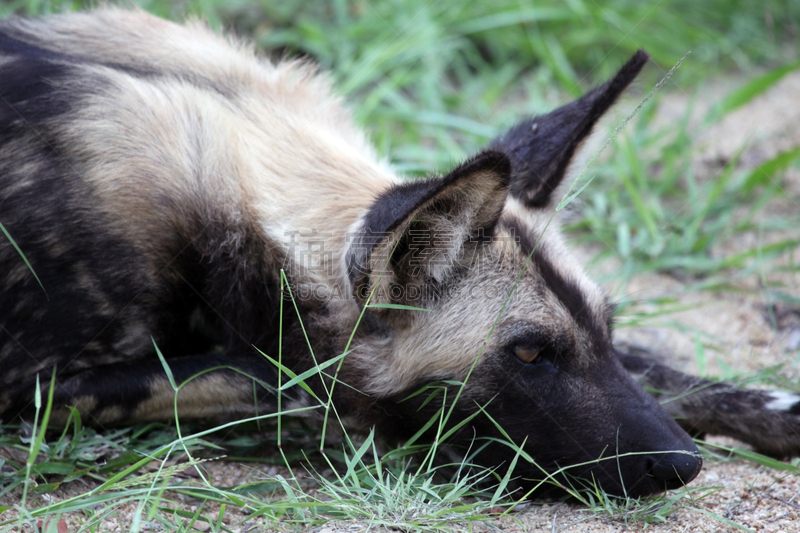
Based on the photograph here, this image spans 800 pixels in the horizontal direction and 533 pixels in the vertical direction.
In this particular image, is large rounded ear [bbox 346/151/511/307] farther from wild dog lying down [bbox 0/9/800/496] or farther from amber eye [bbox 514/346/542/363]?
amber eye [bbox 514/346/542/363]

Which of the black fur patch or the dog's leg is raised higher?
the black fur patch

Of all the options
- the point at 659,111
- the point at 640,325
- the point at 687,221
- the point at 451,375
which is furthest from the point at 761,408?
the point at 659,111

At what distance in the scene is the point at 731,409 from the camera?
3000 mm

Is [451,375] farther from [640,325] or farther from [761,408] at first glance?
[640,325]

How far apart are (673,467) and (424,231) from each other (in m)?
1.06

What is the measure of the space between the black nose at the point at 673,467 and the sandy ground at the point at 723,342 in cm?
13

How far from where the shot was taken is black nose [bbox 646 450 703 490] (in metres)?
2.34

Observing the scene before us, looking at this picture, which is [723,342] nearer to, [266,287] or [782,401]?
[782,401]

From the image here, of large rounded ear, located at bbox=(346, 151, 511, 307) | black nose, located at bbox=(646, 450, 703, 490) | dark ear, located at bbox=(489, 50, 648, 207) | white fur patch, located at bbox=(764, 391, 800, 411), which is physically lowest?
black nose, located at bbox=(646, 450, 703, 490)

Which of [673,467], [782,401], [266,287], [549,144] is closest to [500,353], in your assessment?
[673,467]

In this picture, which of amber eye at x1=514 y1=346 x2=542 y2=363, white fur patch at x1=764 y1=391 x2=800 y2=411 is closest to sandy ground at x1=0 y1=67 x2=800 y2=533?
white fur patch at x1=764 y1=391 x2=800 y2=411

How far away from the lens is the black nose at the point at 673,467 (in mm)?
2338

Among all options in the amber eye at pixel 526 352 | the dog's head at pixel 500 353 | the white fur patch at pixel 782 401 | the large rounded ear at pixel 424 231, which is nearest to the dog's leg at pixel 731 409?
the white fur patch at pixel 782 401

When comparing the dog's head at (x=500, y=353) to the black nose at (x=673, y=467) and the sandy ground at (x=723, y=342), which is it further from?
the sandy ground at (x=723, y=342)
